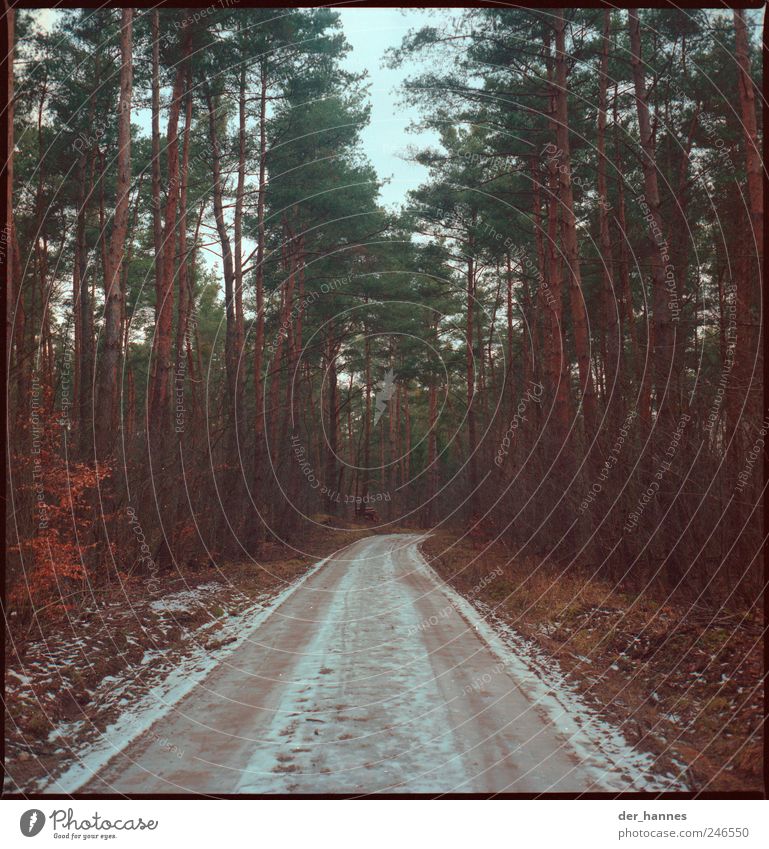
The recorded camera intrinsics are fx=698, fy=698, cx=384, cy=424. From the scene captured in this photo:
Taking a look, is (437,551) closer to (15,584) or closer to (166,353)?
(166,353)

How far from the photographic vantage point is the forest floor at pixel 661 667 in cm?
500

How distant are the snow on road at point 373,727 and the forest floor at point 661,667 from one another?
1.14 feet

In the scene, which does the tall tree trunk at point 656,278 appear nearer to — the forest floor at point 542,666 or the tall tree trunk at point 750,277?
the tall tree trunk at point 750,277

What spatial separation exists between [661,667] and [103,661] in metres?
5.78

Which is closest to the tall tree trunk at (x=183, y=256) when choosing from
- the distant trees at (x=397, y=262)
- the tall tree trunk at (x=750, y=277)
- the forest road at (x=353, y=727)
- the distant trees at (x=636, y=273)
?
the distant trees at (x=397, y=262)

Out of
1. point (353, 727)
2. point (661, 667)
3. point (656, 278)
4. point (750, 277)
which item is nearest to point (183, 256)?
point (656, 278)

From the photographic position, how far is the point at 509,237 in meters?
23.3

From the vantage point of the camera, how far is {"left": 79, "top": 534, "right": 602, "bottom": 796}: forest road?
448 centimetres

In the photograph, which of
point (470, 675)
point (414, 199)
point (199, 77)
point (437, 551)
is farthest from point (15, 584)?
point (414, 199)

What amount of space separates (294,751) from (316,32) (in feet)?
55.8

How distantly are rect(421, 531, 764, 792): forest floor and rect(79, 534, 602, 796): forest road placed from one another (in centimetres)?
77

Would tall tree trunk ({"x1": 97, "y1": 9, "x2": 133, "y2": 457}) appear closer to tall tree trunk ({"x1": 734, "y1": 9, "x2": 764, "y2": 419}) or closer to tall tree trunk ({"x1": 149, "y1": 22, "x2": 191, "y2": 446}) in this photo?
tall tree trunk ({"x1": 149, "y1": 22, "x2": 191, "y2": 446})

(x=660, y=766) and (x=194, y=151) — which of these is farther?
(x=194, y=151)

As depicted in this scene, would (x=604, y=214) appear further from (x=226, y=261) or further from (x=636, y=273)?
(x=226, y=261)
